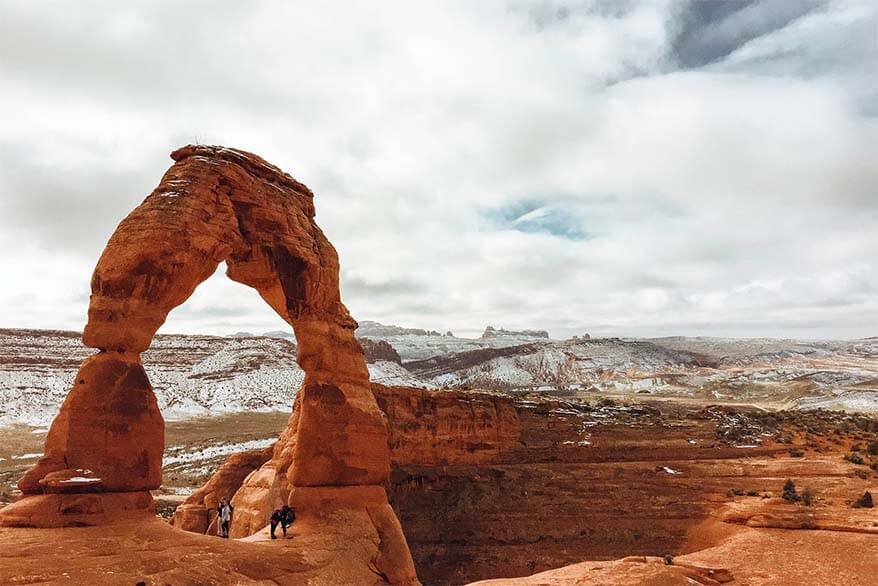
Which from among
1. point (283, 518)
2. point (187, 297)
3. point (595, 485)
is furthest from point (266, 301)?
point (595, 485)

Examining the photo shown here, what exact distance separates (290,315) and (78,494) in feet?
24.1

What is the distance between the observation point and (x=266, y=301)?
56.8ft

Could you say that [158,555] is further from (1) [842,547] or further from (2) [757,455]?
(2) [757,455]

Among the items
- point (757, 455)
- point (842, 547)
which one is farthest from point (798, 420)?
point (842, 547)

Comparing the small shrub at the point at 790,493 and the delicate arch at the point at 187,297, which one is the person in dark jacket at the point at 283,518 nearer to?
the delicate arch at the point at 187,297

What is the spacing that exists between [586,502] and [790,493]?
871 cm

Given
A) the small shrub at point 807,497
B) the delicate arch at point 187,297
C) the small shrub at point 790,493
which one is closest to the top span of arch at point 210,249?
the delicate arch at point 187,297

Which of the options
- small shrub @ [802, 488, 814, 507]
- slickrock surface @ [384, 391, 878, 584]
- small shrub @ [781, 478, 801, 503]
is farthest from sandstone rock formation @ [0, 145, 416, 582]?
small shrub @ [781, 478, 801, 503]

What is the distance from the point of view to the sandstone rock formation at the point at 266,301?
10812mm

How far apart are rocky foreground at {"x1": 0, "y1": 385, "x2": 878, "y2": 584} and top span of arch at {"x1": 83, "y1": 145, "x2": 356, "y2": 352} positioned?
14.8 ft

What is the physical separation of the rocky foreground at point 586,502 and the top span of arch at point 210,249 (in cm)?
452

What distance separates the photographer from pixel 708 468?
2780 cm

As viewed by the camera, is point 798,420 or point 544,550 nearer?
point 544,550

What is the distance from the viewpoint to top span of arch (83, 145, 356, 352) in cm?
1167
